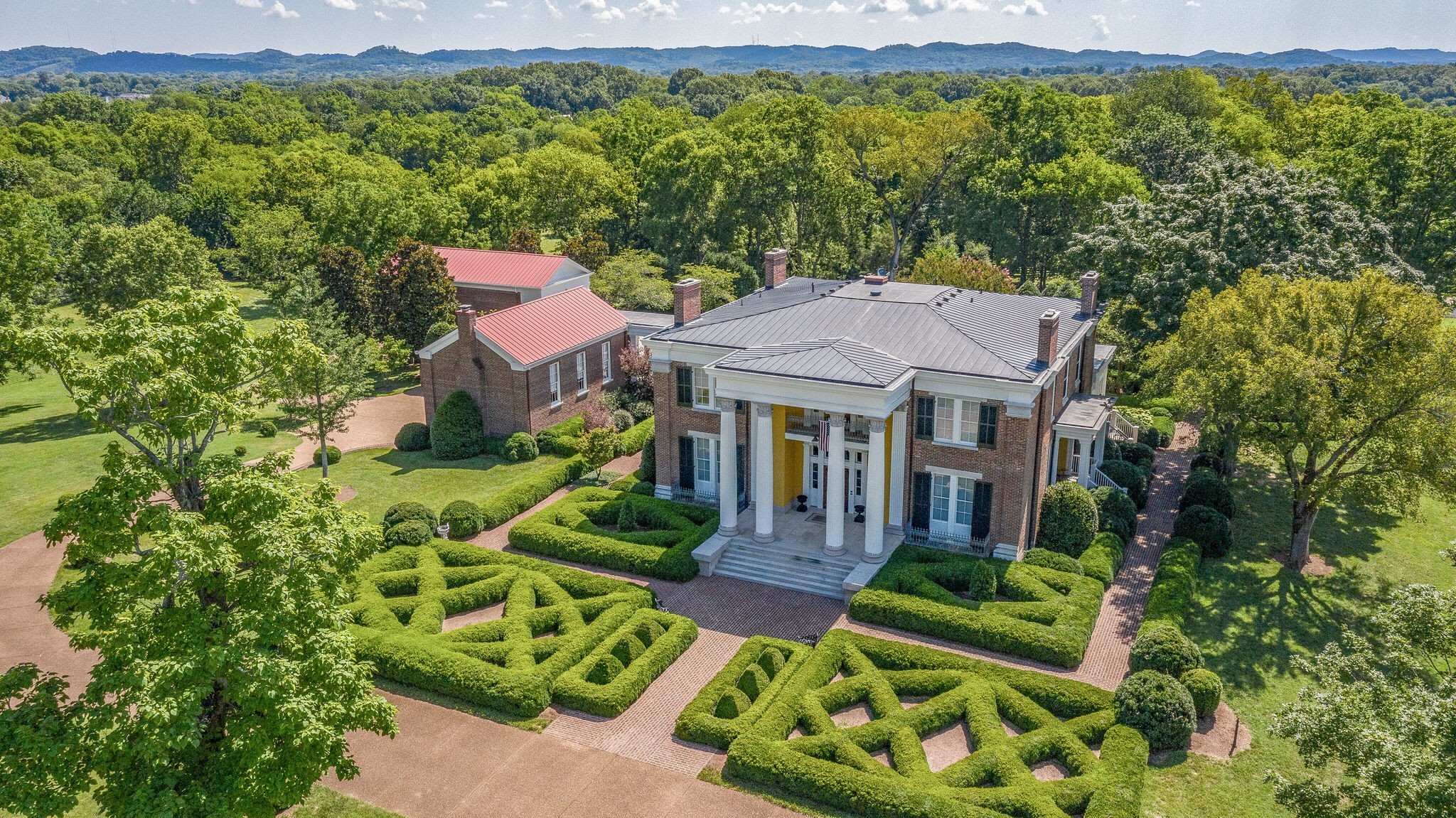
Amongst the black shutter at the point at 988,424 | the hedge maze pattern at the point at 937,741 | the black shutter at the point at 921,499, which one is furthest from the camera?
the black shutter at the point at 921,499

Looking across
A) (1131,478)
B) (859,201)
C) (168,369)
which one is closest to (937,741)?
(1131,478)

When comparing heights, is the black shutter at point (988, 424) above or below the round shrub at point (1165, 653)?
above

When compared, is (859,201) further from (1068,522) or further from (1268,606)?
(1268,606)

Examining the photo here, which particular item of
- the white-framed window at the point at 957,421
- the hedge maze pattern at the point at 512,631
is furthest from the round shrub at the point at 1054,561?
the hedge maze pattern at the point at 512,631

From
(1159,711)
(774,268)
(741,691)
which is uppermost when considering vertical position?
(774,268)

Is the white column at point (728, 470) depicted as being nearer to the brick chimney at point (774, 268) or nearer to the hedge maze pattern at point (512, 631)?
the hedge maze pattern at point (512, 631)

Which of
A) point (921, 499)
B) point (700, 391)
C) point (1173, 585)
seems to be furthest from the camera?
point (700, 391)

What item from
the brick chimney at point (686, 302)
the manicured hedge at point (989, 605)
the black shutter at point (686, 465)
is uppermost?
the brick chimney at point (686, 302)

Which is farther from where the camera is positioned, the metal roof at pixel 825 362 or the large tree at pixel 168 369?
the metal roof at pixel 825 362

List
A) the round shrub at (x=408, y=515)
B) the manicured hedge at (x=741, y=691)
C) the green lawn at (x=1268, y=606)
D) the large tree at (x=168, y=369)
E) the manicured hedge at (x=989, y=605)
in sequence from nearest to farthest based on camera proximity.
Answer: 1. the large tree at (x=168, y=369)
2. the green lawn at (x=1268, y=606)
3. the manicured hedge at (x=741, y=691)
4. the manicured hedge at (x=989, y=605)
5. the round shrub at (x=408, y=515)
